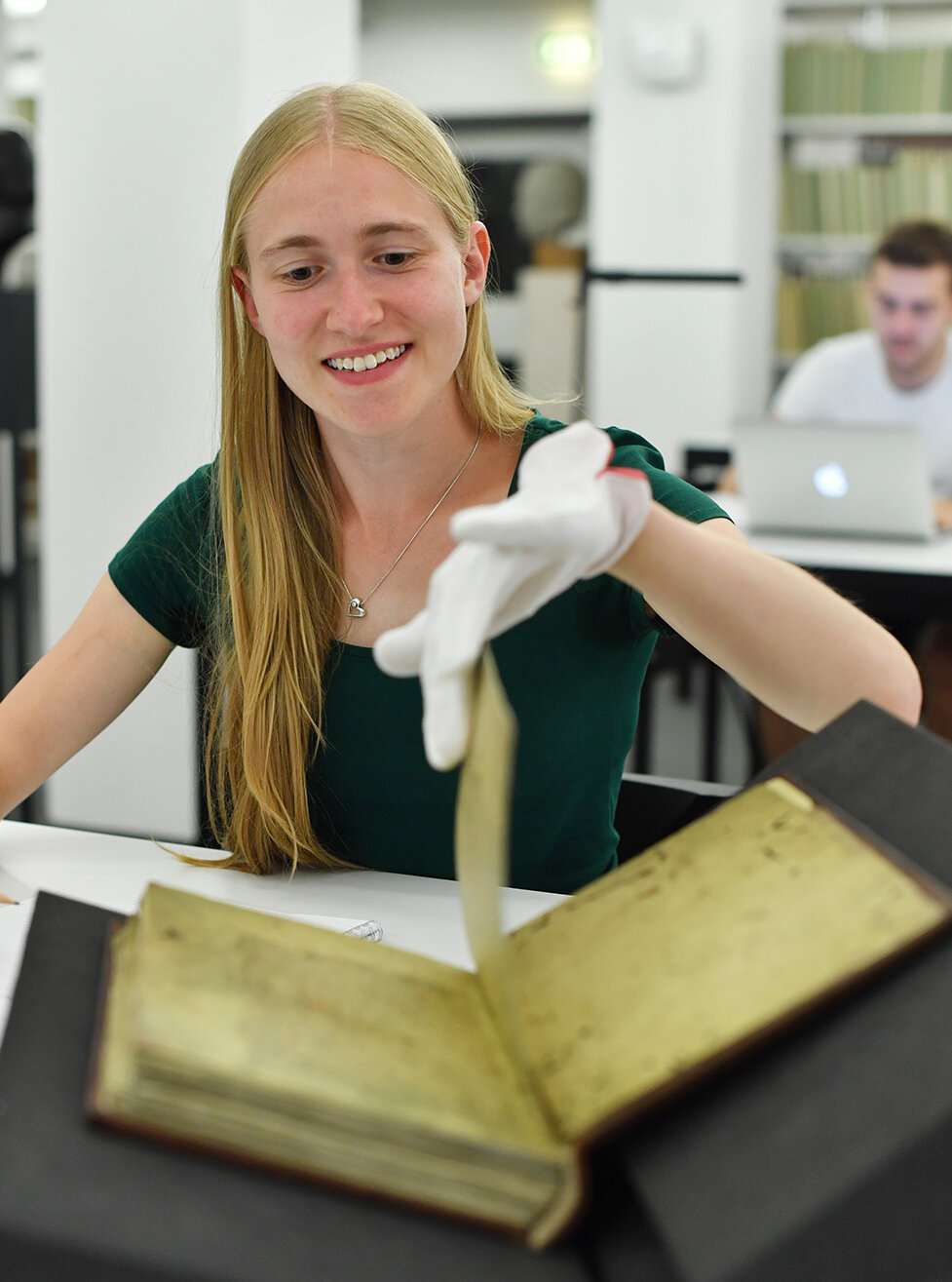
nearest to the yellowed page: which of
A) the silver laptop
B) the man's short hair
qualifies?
the silver laptop

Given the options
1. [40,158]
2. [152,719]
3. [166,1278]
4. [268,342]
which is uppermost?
[40,158]

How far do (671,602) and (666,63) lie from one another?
4.51 metres

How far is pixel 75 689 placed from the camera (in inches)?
45.3

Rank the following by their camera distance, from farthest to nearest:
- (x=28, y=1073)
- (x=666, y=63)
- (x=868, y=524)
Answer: (x=666, y=63) → (x=868, y=524) → (x=28, y=1073)

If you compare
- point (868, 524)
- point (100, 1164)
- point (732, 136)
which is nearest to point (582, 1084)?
point (100, 1164)

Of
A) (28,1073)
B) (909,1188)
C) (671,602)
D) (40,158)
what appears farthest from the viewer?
(40,158)

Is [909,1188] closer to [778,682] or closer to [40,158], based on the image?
[778,682]

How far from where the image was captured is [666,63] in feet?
15.7

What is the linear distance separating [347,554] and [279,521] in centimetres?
8

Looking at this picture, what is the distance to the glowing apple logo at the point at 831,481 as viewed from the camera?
2477 mm

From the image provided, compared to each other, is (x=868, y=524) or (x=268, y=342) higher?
(x=268, y=342)

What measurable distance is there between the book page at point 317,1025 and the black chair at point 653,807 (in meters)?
0.60

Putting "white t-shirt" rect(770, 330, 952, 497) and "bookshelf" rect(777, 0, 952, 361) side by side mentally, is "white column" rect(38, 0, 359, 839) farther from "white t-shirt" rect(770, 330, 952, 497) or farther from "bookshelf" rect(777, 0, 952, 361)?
"bookshelf" rect(777, 0, 952, 361)

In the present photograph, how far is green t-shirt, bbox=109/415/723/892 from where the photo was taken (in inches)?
42.3
